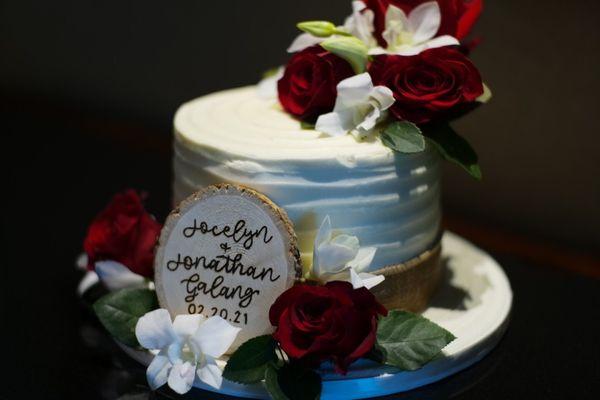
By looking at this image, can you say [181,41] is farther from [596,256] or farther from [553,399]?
[553,399]

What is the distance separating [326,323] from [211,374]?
172mm

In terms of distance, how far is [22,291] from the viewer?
1504 millimetres

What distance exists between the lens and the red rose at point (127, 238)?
4.33ft

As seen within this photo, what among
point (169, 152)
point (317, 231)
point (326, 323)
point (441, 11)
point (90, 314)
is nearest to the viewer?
point (326, 323)

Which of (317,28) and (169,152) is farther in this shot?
(169,152)

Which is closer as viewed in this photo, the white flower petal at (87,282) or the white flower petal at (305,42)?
the white flower petal at (305,42)

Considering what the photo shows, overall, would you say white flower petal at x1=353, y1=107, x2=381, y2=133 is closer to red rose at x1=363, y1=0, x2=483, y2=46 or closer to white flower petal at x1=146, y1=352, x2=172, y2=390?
red rose at x1=363, y1=0, x2=483, y2=46

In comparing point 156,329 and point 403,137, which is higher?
point 403,137

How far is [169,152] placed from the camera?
93.9 inches

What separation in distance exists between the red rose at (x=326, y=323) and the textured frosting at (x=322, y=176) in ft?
0.32

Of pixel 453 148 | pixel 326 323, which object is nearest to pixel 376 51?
pixel 453 148

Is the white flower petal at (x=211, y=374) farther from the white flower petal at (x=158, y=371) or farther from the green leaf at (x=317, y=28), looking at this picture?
the green leaf at (x=317, y=28)

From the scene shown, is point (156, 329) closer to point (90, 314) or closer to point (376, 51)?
point (90, 314)

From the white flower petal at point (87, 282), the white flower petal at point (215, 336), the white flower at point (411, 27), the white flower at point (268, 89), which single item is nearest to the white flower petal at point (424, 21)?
the white flower at point (411, 27)
